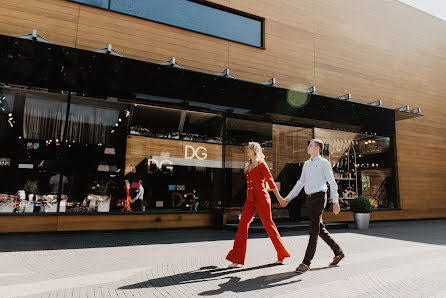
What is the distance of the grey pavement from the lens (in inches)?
134

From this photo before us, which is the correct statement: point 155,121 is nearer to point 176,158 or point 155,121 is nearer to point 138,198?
point 176,158

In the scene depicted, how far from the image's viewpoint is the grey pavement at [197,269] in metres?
3.42

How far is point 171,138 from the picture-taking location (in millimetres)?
9344

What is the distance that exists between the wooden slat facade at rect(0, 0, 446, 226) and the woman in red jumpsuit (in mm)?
5572

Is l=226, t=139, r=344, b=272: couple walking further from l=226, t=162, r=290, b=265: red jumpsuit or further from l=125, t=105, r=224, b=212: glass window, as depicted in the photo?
l=125, t=105, r=224, b=212: glass window

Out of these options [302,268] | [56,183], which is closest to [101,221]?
[56,183]

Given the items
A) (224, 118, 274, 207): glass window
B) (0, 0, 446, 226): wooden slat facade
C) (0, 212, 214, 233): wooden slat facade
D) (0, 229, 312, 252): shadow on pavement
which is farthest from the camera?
(224, 118, 274, 207): glass window

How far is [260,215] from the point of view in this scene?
4.48m

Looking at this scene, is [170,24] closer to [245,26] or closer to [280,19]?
[245,26]

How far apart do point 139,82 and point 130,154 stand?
2227 mm

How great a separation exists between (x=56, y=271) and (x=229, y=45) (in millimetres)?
8331

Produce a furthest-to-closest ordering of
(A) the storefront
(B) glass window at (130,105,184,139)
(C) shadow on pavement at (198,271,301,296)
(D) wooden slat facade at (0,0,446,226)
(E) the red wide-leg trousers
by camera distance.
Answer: (B) glass window at (130,105,184,139) < (D) wooden slat facade at (0,0,446,226) < (A) the storefront < (E) the red wide-leg trousers < (C) shadow on pavement at (198,271,301,296)

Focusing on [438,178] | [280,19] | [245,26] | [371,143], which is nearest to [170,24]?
[245,26]

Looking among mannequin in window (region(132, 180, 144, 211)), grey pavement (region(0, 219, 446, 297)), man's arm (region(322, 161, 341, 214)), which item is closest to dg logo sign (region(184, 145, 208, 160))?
mannequin in window (region(132, 180, 144, 211))
